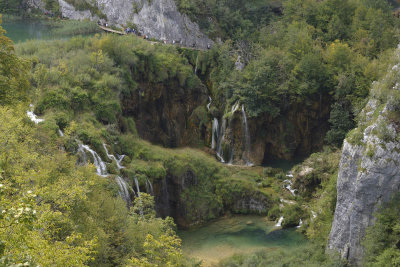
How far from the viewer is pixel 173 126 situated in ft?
130

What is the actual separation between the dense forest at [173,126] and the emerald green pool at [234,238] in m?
1.01

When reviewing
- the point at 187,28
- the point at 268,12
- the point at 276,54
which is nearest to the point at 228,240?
the point at 276,54

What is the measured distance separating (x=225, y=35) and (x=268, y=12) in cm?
874

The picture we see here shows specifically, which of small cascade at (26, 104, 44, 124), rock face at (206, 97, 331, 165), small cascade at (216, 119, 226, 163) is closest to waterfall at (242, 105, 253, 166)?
rock face at (206, 97, 331, 165)

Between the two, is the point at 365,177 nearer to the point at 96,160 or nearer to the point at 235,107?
the point at 96,160

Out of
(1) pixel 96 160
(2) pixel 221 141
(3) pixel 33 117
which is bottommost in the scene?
(2) pixel 221 141

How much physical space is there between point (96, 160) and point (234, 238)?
10.9m

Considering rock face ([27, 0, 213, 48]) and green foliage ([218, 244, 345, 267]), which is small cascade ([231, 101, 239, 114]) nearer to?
rock face ([27, 0, 213, 48])

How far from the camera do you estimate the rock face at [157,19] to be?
164 feet

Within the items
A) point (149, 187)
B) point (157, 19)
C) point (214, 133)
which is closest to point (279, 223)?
point (149, 187)

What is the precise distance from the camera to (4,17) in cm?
4953

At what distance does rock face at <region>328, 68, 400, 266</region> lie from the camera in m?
19.8

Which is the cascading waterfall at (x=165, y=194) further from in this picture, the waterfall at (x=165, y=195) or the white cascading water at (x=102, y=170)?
the white cascading water at (x=102, y=170)

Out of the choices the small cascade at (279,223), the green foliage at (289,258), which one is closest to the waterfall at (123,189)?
the green foliage at (289,258)
